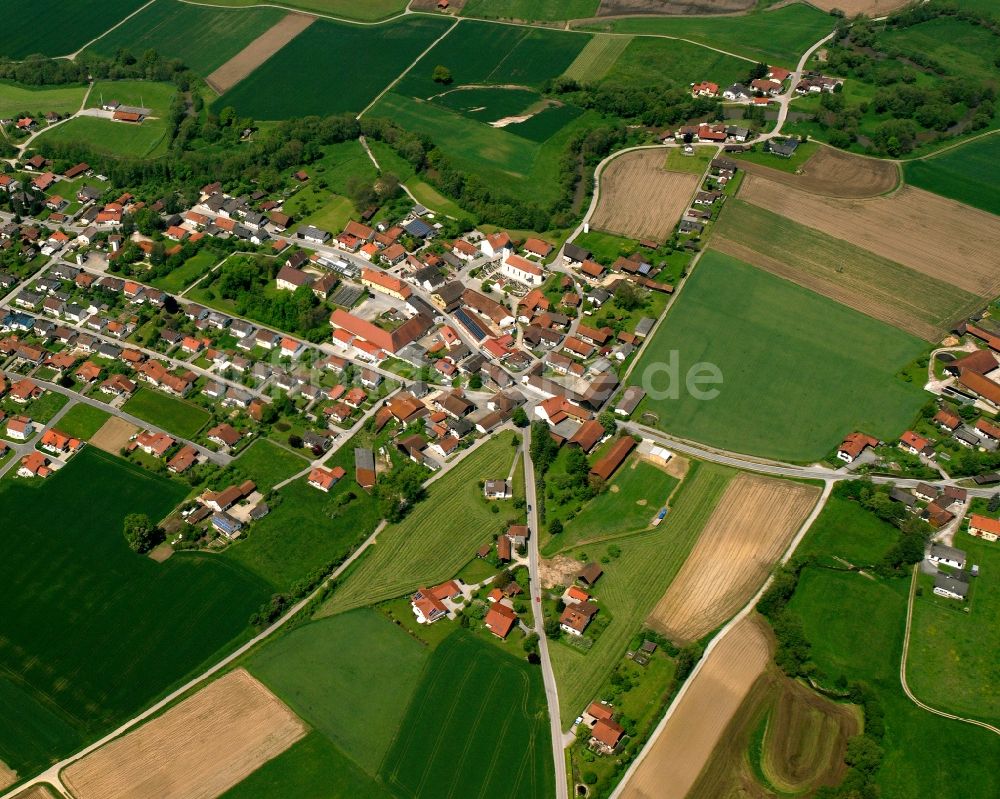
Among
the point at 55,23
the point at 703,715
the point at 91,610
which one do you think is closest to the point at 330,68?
the point at 55,23

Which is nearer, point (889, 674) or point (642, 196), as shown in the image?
point (889, 674)

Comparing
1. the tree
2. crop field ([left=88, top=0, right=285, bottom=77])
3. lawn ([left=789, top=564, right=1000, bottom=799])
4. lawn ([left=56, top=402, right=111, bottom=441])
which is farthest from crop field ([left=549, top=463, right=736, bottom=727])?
crop field ([left=88, top=0, right=285, bottom=77])

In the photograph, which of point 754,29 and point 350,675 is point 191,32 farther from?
point 350,675

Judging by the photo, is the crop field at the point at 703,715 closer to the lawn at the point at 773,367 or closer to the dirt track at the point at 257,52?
the lawn at the point at 773,367

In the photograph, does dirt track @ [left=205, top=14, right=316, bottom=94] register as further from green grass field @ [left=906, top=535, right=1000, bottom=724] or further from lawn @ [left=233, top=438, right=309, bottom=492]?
green grass field @ [left=906, top=535, right=1000, bottom=724]

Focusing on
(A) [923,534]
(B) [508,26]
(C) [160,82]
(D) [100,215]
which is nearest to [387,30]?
(B) [508,26]

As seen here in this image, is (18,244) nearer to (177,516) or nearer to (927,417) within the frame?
(177,516)

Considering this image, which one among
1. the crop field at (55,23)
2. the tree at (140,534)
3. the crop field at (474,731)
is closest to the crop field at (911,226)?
the crop field at (474,731)
